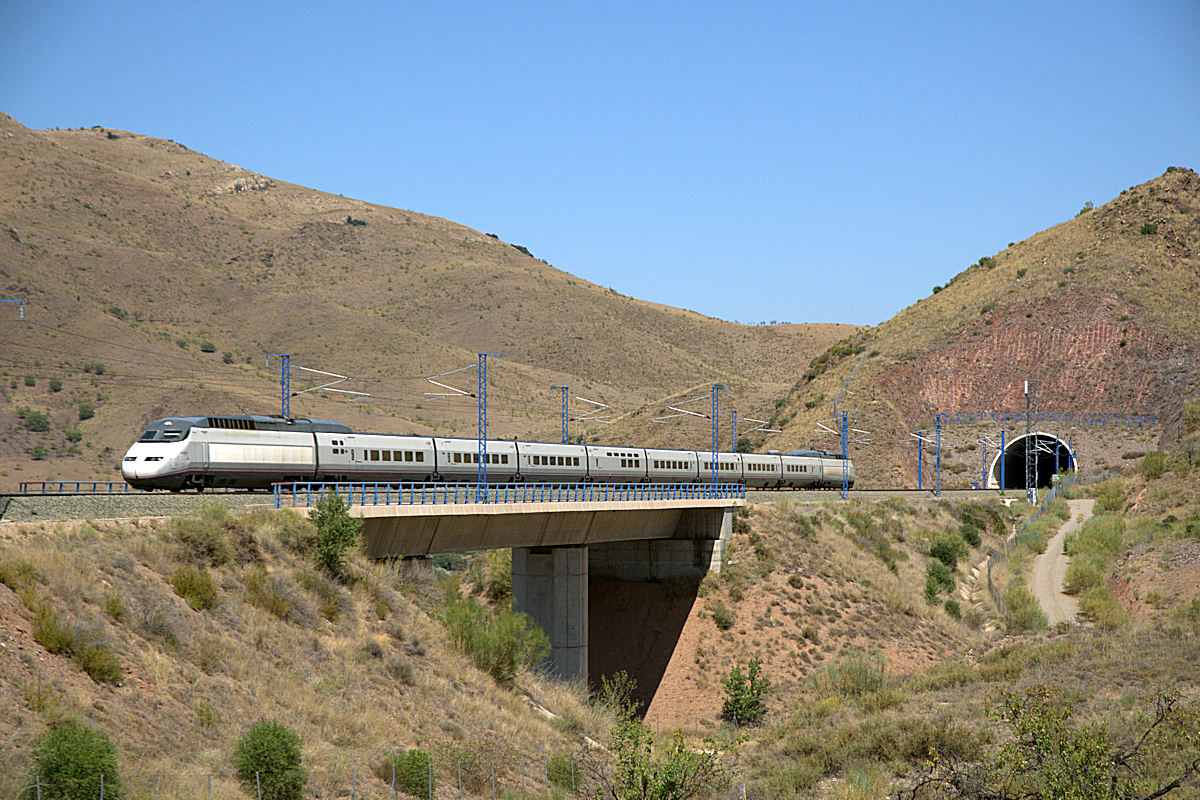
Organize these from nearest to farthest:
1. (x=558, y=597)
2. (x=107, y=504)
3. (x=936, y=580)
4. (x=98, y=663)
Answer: (x=98, y=663), (x=107, y=504), (x=558, y=597), (x=936, y=580)

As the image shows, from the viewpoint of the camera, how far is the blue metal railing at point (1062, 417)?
9231cm

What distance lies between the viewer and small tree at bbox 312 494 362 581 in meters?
25.5

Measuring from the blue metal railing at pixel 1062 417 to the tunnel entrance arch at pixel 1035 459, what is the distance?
7.47 ft

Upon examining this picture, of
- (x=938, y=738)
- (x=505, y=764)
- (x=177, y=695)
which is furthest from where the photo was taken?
(x=938, y=738)

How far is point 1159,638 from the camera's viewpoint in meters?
31.7

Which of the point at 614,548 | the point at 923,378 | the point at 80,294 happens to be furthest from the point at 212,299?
the point at 614,548

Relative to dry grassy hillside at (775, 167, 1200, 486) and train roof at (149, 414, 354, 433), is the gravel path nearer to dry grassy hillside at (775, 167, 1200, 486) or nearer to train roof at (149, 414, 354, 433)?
train roof at (149, 414, 354, 433)

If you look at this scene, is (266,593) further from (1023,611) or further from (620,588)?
(1023,611)

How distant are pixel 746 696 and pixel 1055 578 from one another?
19.0 m

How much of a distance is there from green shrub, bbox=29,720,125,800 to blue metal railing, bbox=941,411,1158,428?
86.4m

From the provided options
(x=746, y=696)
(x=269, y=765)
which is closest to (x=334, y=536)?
(x=269, y=765)

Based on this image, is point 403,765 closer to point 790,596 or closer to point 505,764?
point 505,764

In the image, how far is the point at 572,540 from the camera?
38.3 m

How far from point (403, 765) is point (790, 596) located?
29522 mm
